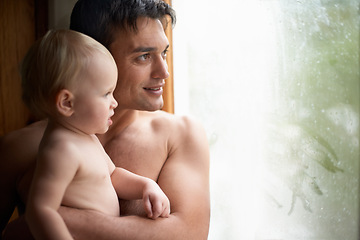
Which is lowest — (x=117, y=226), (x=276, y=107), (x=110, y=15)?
(x=117, y=226)

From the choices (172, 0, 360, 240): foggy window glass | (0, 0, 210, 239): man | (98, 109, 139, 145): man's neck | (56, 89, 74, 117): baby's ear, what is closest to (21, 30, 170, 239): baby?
(56, 89, 74, 117): baby's ear

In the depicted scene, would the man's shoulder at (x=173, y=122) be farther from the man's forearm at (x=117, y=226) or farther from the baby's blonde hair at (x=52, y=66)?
the baby's blonde hair at (x=52, y=66)

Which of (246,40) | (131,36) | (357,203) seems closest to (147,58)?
(131,36)

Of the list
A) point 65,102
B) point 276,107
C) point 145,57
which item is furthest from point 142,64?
point 276,107

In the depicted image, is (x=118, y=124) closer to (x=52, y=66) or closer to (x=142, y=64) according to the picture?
(x=142, y=64)

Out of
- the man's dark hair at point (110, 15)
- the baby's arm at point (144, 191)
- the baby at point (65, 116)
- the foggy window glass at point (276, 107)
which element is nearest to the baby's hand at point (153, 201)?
the baby's arm at point (144, 191)

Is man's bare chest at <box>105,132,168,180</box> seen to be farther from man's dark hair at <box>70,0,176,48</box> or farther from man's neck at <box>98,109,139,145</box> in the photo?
man's dark hair at <box>70,0,176,48</box>

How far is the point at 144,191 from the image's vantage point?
1.08 meters

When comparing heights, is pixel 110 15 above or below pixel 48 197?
above

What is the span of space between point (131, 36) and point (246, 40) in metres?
0.60

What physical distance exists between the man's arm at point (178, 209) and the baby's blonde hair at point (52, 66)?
0.28 m

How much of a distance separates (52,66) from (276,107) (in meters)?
0.99

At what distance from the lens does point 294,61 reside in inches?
61.7

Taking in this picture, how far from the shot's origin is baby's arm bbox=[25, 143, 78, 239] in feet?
2.78
